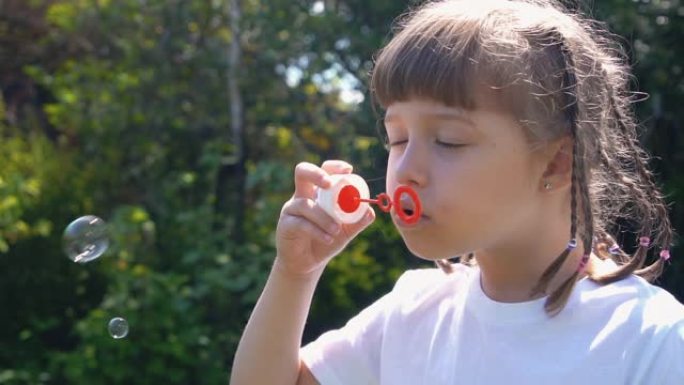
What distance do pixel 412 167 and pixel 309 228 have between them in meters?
0.20

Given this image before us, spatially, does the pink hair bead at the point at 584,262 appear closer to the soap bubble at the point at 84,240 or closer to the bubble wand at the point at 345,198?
the bubble wand at the point at 345,198

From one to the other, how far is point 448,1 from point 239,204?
2.76 metres

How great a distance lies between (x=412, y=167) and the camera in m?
1.21

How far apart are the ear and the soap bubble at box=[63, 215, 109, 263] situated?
1.27m

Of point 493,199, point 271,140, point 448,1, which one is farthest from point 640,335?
point 271,140

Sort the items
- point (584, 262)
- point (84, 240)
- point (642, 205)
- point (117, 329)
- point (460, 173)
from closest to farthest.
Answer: point (460, 173) → point (584, 262) → point (642, 205) → point (117, 329) → point (84, 240)

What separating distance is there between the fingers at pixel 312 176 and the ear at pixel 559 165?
0.87 ft

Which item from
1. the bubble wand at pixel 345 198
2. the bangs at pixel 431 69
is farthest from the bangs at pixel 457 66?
the bubble wand at pixel 345 198

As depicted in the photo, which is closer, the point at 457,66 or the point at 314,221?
the point at 457,66

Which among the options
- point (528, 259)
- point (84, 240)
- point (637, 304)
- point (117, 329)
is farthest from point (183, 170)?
point (637, 304)

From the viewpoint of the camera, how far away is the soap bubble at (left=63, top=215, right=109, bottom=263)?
2.27 metres

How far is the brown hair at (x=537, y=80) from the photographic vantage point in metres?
1.25

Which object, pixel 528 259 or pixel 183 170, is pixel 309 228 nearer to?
pixel 528 259

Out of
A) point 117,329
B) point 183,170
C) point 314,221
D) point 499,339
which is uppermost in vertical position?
point 314,221
